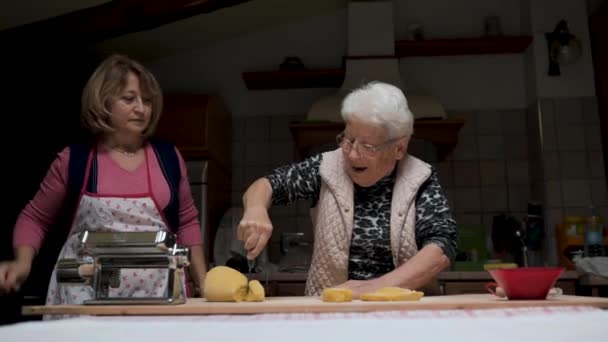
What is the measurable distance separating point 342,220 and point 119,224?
21.9 inches

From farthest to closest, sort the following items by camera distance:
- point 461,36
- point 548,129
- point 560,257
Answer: point 461,36 < point 548,129 < point 560,257

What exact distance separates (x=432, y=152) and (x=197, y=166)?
1343 mm

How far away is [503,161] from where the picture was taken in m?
3.52

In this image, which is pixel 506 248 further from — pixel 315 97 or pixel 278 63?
pixel 278 63

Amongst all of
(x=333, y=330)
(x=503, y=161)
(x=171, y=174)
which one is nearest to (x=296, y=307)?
(x=333, y=330)

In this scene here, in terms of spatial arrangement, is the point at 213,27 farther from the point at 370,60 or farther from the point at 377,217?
the point at 377,217

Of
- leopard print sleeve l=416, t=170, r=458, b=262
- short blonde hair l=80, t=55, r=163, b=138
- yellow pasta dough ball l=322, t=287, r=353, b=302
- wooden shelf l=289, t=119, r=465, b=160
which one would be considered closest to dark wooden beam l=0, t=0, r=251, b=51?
wooden shelf l=289, t=119, r=465, b=160

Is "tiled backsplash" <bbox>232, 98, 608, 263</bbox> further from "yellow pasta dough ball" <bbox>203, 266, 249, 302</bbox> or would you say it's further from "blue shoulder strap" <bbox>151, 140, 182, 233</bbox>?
"yellow pasta dough ball" <bbox>203, 266, 249, 302</bbox>

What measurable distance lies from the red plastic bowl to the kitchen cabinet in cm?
216

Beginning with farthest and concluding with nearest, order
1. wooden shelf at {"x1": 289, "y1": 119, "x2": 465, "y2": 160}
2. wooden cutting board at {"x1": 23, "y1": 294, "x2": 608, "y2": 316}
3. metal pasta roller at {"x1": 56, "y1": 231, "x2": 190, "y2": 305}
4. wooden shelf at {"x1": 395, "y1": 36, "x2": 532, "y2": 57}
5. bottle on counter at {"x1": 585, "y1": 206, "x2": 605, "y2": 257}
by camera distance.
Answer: wooden shelf at {"x1": 395, "y1": 36, "x2": 532, "y2": 57}
wooden shelf at {"x1": 289, "y1": 119, "x2": 465, "y2": 160}
bottle on counter at {"x1": 585, "y1": 206, "x2": 605, "y2": 257}
metal pasta roller at {"x1": 56, "y1": 231, "x2": 190, "y2": 305}
wooden cutting board at {"x1": 23, "y1": 294, "x2": 608, "y2": 316}

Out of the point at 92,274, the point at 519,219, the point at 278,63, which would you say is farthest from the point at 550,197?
the point at 92,274

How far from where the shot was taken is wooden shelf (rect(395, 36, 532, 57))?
3436 mm

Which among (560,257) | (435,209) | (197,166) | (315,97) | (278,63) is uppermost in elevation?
(278,63)

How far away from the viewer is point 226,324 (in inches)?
31.6
